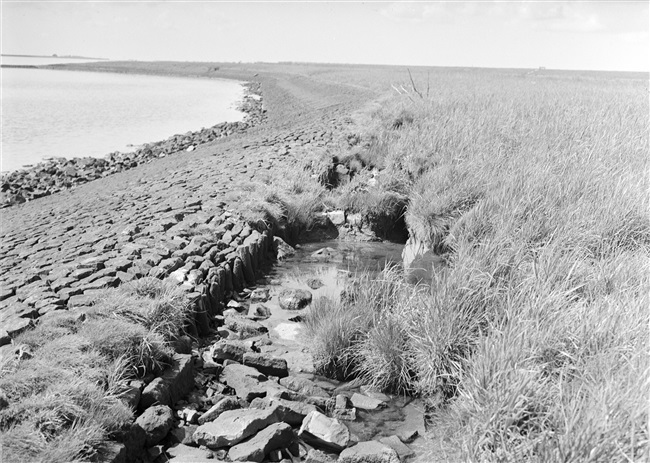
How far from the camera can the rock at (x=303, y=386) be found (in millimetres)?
4688

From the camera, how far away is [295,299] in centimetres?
641

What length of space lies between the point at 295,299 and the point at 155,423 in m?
2.69

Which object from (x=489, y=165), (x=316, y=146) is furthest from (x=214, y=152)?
(x=489, y=165)

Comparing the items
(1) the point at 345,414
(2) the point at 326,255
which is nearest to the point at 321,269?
(2) the point at 326,255

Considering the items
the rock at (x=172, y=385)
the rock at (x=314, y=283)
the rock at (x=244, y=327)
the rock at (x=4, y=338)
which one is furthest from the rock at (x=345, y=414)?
the rock at (x=314, y=283)

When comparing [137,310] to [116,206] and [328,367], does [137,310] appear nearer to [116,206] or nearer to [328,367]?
[328,367]

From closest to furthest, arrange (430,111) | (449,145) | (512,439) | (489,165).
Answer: (512,439), (489,165), (449,145), (430,111)

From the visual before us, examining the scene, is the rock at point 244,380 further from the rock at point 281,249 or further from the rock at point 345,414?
the rock at point 281,249

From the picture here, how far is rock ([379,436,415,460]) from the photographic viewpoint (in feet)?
12.8

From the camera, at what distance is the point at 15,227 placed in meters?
9.00

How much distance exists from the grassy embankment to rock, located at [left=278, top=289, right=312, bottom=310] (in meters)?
0.72

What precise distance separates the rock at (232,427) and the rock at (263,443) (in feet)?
0.18

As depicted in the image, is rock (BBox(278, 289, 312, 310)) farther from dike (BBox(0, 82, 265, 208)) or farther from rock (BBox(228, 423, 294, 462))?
dike (BBox(0, 82, 265, 208))

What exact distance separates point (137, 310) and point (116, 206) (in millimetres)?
4791
